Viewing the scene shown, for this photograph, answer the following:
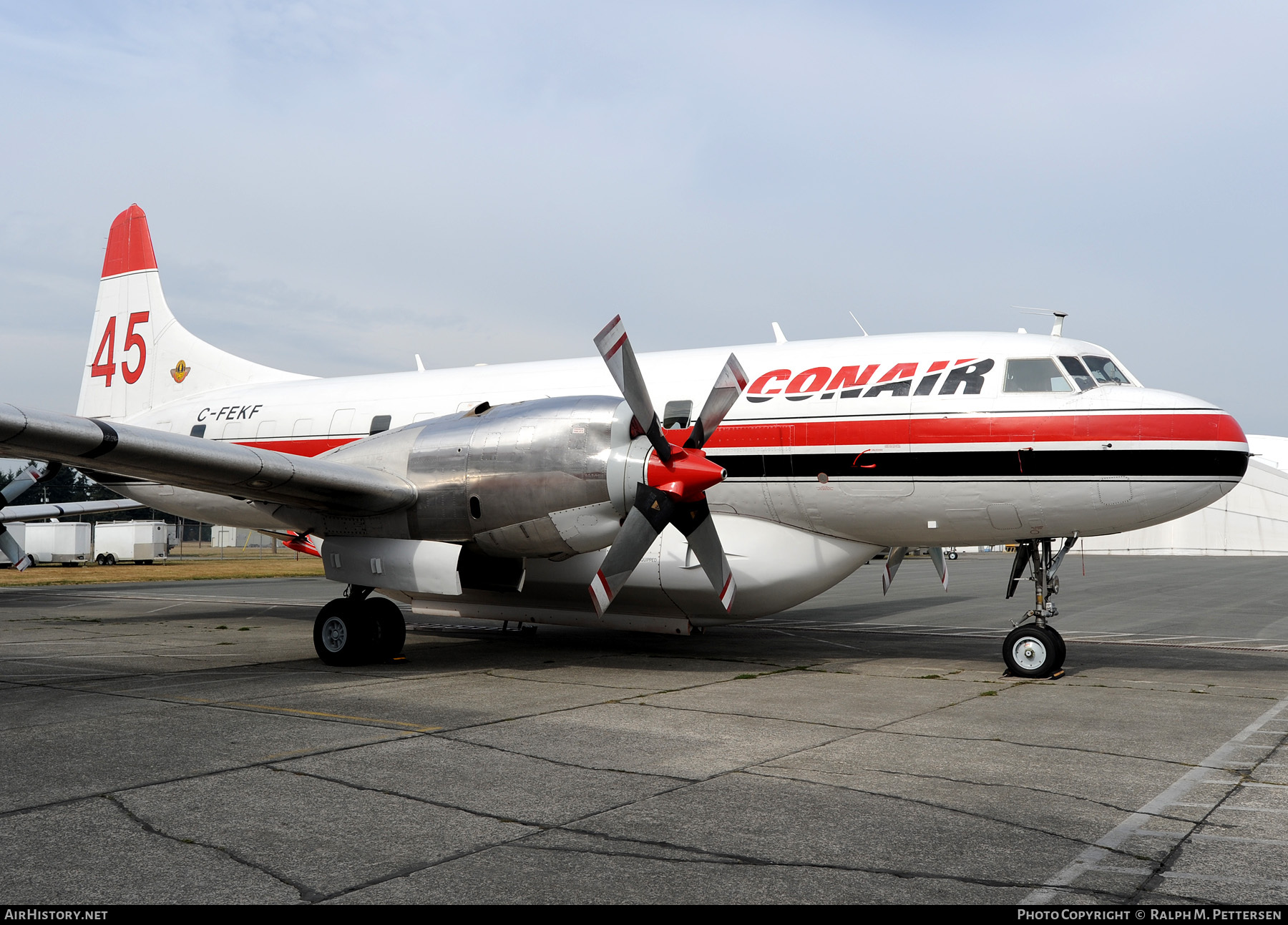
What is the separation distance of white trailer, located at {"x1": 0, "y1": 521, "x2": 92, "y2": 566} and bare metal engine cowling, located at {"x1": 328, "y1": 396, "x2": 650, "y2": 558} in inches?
1848

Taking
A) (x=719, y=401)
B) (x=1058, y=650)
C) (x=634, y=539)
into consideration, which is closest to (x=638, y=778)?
(x=634, y=539)

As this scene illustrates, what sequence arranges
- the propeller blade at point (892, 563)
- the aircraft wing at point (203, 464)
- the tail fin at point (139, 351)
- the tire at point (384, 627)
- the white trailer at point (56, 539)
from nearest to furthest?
the aircraft wing at point (203, 464) < the tire at point (384, 627) < the propeller blade at point (892, 563) < the tail fin at point (139, 351) < the white trailer at point (56, 539)

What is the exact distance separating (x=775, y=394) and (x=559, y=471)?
11.5 ft

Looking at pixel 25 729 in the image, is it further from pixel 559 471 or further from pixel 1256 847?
pixel 1256 847

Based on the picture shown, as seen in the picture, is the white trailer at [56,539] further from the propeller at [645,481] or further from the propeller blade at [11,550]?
the propeller at [645,481]

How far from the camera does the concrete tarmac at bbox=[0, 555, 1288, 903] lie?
4.36m

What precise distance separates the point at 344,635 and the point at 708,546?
4648 millimetres

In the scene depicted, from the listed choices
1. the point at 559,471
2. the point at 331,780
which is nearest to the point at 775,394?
the point at 559,471

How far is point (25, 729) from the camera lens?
751 cm

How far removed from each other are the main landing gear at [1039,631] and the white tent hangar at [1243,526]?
58.4 metres

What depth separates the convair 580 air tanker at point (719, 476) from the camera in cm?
1030

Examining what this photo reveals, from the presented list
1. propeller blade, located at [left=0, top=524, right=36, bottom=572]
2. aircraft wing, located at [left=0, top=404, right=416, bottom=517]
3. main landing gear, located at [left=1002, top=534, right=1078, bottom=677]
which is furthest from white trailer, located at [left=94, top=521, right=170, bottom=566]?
main landing gear, located at [left=1002, top=534, right=1078, bottom=677]

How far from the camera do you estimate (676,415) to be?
12805 mm

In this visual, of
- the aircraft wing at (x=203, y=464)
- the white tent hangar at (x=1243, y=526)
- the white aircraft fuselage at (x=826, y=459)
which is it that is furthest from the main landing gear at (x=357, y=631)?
the white tent hangar at (x=1243, y=526)
